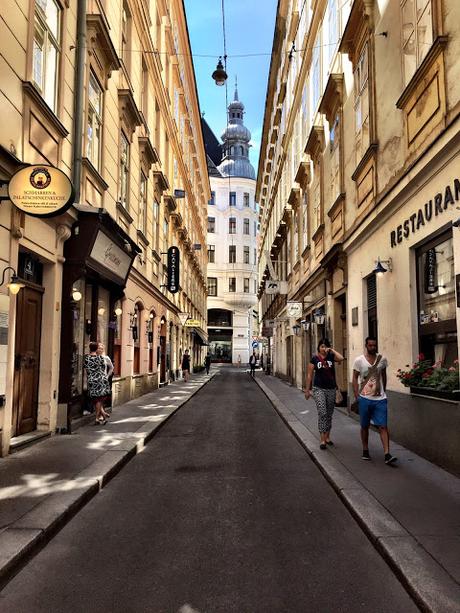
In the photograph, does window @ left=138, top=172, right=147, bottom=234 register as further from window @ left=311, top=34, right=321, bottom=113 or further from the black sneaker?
the black sneaker

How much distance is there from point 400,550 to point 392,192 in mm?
6134

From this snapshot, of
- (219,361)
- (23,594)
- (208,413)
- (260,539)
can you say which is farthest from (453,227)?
(219,361)

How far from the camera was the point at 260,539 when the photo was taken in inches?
174

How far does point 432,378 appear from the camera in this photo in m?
6.68

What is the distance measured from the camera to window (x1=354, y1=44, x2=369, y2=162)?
416 inches

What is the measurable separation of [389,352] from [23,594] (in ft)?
23.0

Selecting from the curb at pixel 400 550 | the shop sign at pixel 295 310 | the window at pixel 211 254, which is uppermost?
the window at pixel 211 254

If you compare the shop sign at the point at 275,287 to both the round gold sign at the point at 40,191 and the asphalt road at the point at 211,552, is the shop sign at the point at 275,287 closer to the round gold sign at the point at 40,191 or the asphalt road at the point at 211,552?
the asphalt road at the point at 211,552

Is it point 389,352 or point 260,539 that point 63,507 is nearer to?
point 260,539

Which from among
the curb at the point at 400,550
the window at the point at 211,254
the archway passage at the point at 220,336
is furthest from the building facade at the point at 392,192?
the archway passage at the point at 220,336

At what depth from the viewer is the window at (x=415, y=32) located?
727cm

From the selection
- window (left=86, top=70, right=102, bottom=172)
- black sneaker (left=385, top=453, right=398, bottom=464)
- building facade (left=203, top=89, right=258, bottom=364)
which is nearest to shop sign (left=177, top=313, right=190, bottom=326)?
window (left=86, top=70, right=102, bottom=172)

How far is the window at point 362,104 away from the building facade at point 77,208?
5.52m

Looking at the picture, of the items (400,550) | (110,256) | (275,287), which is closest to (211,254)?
(275,287)
